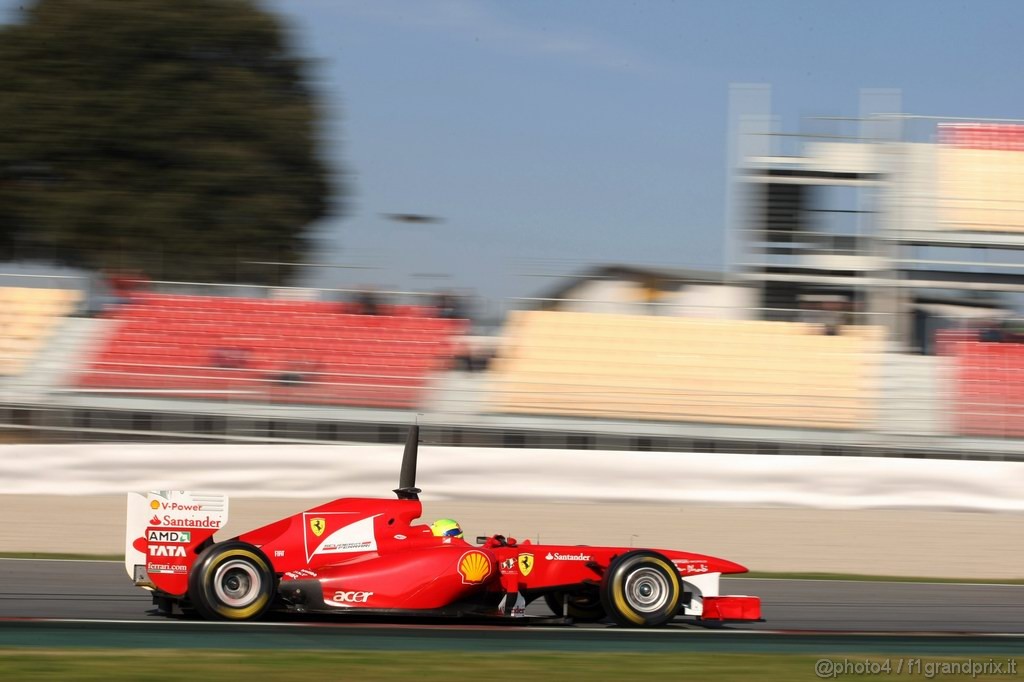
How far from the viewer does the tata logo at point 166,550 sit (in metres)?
6.80

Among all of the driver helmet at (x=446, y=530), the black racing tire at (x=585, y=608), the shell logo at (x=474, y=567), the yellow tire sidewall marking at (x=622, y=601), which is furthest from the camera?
the black racing tire at (x=585, y=608)

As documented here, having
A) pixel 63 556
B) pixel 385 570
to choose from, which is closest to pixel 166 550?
pixel 385 570

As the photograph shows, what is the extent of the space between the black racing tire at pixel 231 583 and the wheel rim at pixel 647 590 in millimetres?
2064

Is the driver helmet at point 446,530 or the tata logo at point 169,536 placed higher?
the driver helmet at point 446,530

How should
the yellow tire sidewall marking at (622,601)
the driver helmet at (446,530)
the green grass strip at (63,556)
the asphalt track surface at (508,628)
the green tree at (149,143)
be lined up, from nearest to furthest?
the asphalt track surface at (508,628), the yellow tire sidewall marking at (622,601), the driver helmet at (446,530), the green grass strip at (63,556), the green tree at (149,143)

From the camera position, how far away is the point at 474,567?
6867mm

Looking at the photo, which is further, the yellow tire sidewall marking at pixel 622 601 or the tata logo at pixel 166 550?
the yellow tire sidewall marking at pixel 622 601

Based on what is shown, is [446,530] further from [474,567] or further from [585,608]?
[585,608]

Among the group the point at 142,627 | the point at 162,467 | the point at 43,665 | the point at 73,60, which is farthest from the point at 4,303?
the point at 73,60

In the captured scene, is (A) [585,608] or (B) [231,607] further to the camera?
(A) [585,608]

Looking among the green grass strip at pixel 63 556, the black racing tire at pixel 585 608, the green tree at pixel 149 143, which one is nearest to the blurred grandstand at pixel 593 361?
the green grass strip at pixel 63 556

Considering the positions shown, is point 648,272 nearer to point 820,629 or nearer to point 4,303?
point 4,303

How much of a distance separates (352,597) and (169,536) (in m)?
1.09

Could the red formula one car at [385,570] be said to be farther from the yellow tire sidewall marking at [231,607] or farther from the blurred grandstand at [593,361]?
the blurred grandstand at [593,361]
